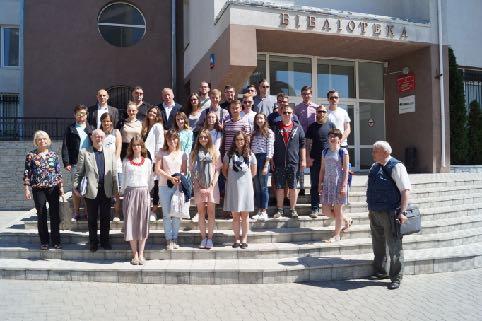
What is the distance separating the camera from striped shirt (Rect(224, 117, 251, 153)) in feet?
23.0

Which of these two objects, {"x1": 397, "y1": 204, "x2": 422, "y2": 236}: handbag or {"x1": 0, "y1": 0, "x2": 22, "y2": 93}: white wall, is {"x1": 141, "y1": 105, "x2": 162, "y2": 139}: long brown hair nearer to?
{"x1": 397, "y1": 204, "x2": 422, "y2": 236}: handbag

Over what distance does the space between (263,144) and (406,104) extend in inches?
314

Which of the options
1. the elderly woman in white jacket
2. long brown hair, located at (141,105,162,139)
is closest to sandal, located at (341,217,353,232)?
the elderly woman in white jacket

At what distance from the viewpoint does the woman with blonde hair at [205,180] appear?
20.9 feet

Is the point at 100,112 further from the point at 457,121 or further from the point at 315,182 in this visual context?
the point at 457,121

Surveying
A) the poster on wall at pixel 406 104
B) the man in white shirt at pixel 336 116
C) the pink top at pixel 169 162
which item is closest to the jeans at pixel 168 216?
the pink top at pixel 169 162

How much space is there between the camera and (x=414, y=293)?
5.47 metres

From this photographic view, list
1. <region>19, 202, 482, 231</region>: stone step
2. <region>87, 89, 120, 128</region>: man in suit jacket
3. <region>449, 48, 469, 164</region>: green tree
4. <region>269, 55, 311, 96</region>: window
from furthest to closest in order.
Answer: <region>449, 48, 469, 164</region>: green tree, <region>269, 55, 311, 96</region>: window, <region>87, 89, 120, 128</region>: man in suit jacket, <region>19, 202, 482, 231</region>: stone step

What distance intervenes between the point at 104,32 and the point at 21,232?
9.31m

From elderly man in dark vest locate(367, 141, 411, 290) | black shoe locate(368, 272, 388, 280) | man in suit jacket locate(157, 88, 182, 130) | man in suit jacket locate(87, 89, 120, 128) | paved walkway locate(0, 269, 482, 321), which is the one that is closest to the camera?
paved walkway locate(0, 269, 482, 321)

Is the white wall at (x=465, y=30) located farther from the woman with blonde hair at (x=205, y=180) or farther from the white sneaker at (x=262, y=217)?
the woman with blonde hair at (x=205, y=180)

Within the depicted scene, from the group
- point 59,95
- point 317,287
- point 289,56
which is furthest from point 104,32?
point 317,287

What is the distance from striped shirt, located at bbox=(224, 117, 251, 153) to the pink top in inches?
35.0

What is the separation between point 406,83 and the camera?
1310 centimetres
